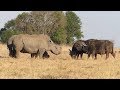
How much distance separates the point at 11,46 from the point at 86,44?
5.35 meters

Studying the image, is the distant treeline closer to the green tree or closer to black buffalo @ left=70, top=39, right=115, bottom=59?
the green tree

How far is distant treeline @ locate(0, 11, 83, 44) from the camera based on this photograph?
49219 millimetres

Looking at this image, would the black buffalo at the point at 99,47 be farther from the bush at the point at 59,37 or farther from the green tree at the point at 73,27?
the green tree at the point at 73,27

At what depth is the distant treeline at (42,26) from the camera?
49.2m

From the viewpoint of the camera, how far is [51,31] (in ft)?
162

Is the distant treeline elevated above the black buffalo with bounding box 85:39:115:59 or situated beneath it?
elevated above

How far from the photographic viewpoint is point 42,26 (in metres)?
49.6

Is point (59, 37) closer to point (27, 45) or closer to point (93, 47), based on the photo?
point (93, 47)

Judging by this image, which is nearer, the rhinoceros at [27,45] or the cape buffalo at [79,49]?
the rhinoceros at [27,45]

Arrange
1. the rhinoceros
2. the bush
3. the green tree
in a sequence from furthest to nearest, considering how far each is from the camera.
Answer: the green tree < the bush < the rhinoceros

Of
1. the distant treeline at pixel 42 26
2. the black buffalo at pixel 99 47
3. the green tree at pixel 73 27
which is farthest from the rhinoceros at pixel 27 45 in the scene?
the green tree at pixel 73 27

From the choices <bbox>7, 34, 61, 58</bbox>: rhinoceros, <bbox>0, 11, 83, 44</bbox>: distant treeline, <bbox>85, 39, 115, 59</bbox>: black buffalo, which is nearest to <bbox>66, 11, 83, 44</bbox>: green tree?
<bbox>0, 11, 83, 44</bbox>: distant treeline
